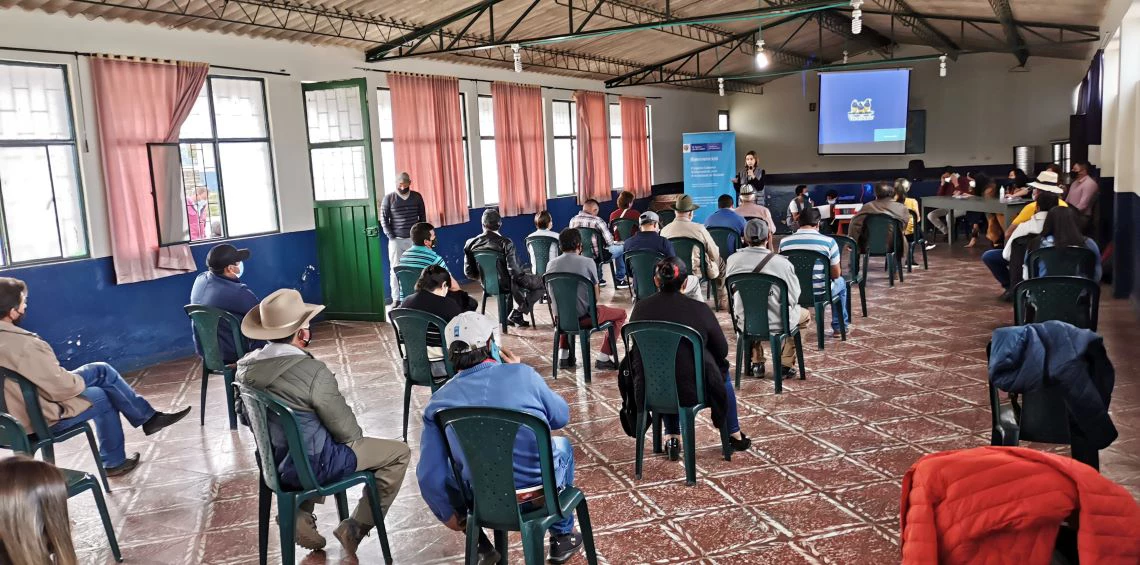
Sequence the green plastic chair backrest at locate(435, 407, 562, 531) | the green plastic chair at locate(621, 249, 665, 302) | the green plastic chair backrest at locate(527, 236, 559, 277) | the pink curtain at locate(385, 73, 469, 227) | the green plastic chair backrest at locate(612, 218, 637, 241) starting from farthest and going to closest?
the pink curtain at locate(385, 73, 469, 227)
the green plastic chair backrest at locate(612, 218, 637, 241)
the green plastic chair backrest at locate(527, 236, 559, 277)
the green plastic chair at locate(621, 249, 665, 302)
the green plastic chair backrest at locate(435, 407, 562, 531)

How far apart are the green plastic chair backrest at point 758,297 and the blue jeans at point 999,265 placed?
13.4 ft

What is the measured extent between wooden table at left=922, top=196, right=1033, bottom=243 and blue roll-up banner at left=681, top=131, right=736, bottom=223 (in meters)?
4.26

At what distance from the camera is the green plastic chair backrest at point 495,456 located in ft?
8.63

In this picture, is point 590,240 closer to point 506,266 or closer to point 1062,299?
point 506,266

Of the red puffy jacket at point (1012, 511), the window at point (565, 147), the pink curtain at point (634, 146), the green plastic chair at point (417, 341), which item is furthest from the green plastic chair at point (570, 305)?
the pink curtain at point (634, 146)

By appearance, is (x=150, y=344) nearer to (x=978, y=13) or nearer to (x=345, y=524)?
(x=345, y=524)

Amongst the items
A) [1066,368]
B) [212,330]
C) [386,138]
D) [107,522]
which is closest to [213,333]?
[212,330]

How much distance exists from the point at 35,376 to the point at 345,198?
5.06 metres

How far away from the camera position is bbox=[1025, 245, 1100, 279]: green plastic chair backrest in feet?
19.0

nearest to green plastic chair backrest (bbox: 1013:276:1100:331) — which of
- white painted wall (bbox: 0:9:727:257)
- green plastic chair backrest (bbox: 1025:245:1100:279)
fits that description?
green plastic chair backrest (bbox: 1025:245:1100:279)

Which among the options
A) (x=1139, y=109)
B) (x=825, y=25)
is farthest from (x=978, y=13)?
(x=1139, y=109)

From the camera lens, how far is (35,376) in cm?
375

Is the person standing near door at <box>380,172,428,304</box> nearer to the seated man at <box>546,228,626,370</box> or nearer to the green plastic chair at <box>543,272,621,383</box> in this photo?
the seated man at <box>546,228,626,370</box>

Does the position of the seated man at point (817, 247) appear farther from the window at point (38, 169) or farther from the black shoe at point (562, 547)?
the window at point (38, 169)
